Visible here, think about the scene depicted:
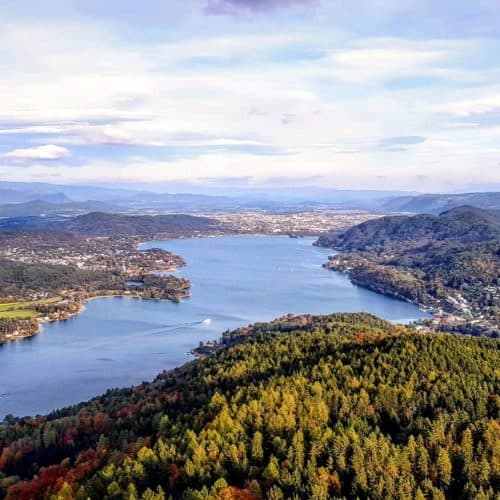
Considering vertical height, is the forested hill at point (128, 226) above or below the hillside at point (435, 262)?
above

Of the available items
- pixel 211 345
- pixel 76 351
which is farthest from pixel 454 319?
pixel 76 351

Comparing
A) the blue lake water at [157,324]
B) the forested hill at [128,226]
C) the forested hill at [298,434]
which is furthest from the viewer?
the forested hill at [128,226]

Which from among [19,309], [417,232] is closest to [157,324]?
[19,309]

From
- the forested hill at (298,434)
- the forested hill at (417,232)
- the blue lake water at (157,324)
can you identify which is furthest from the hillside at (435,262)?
the forested hill at (298,434)

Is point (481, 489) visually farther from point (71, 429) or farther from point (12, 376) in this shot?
point (12, 376)

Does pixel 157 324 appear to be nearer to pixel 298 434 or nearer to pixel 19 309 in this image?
pixel 19 309

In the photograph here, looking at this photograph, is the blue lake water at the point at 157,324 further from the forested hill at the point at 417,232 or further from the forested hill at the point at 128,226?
the forested hill at the point at 128,226
